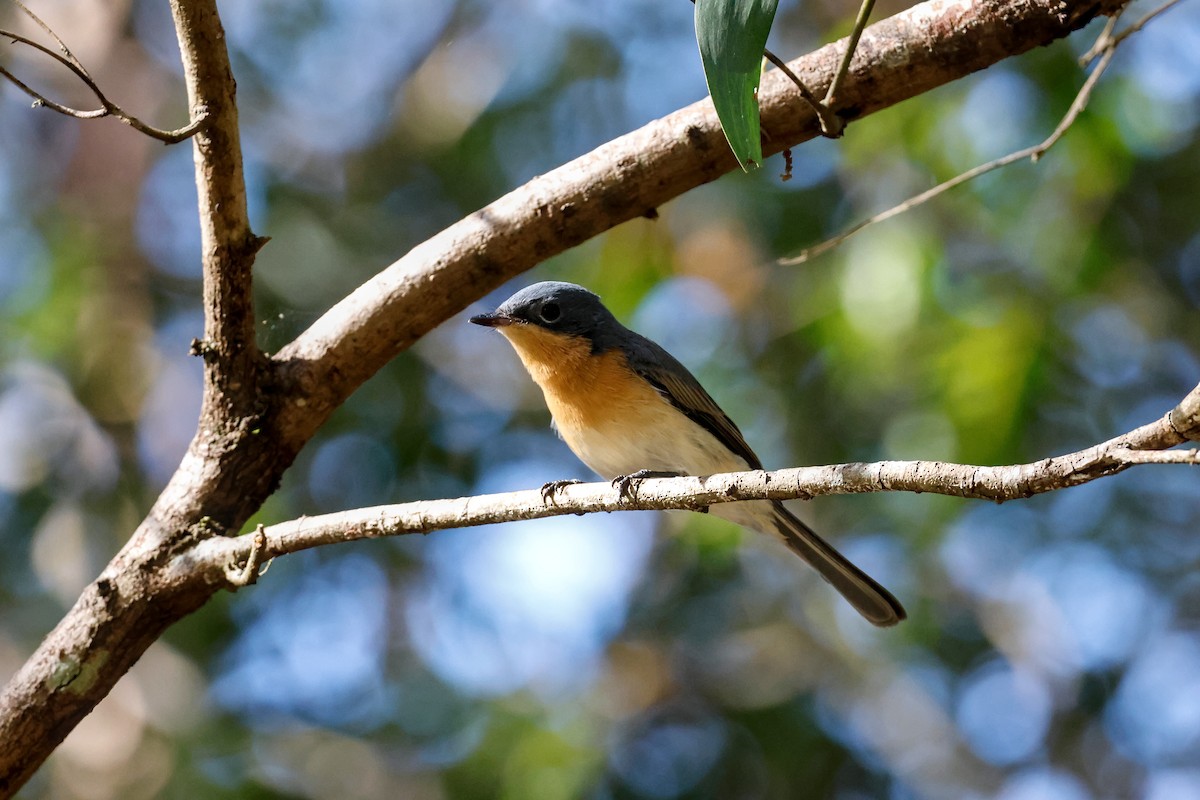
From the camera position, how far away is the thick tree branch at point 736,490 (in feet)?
6.08

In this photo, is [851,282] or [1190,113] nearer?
[851,282]

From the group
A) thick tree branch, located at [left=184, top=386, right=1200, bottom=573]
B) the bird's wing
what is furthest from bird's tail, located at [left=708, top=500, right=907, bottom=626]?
thick tree branch, located at [left=184, top=386, right=1200, bottom=573]

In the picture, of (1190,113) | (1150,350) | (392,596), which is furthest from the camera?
(392,596)

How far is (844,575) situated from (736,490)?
203 centimetres

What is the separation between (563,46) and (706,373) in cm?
325

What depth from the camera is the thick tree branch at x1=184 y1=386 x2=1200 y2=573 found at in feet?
6.08

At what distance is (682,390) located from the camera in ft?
16.4

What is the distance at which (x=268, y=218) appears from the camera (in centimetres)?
830

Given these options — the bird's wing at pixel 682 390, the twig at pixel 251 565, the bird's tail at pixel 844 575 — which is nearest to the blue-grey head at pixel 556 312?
the bird's wing at pixel 682 390

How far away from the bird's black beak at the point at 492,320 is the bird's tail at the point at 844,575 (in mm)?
1379

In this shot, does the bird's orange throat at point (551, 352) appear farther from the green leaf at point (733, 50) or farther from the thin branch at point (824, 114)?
the green leaf at point (733, 50)

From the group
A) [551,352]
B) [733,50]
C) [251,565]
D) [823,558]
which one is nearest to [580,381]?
[551,352]

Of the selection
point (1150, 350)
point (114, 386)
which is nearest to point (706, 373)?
point (1150, 350)

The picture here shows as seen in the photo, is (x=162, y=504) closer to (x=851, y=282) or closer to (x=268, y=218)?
(x=851, y=282)
